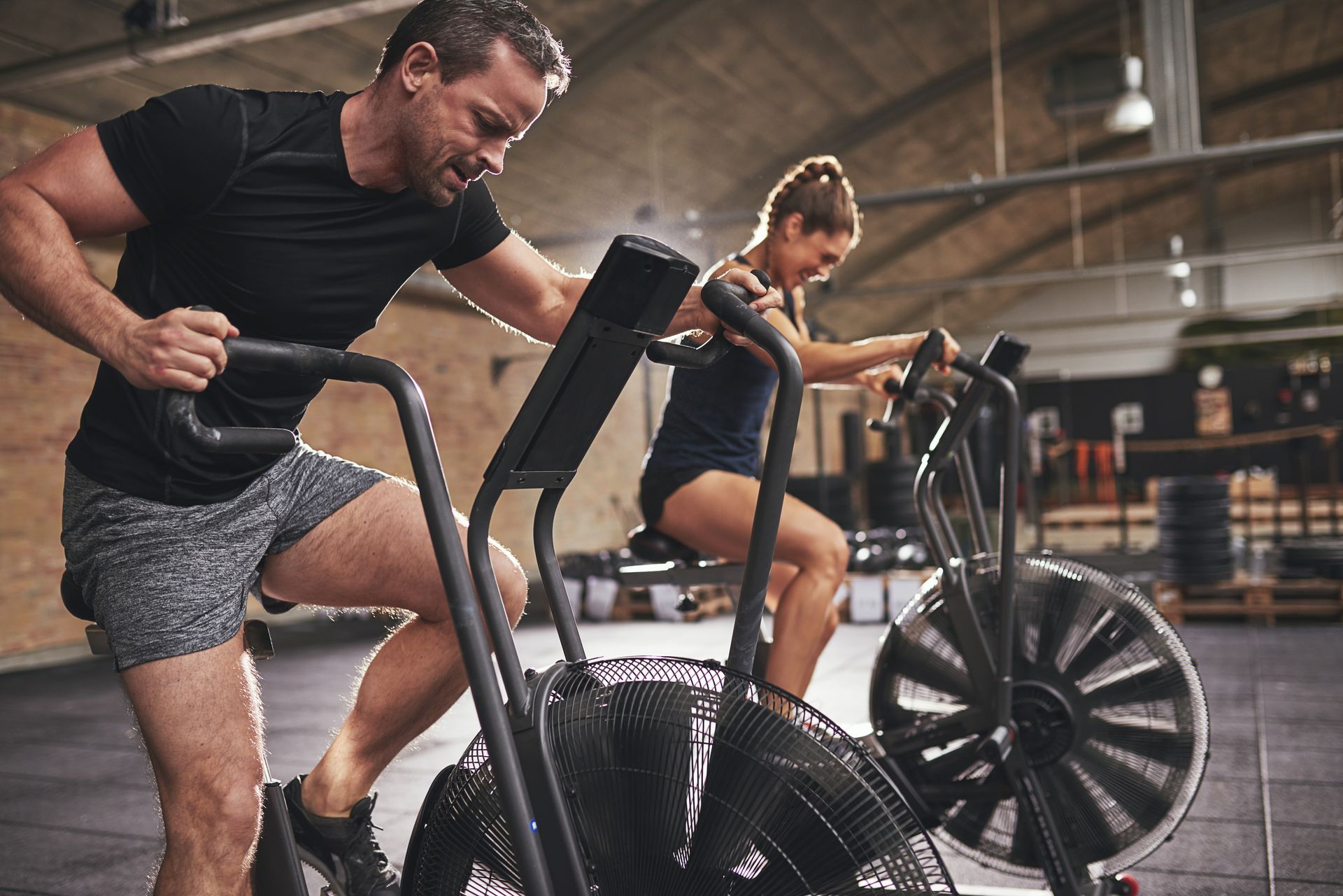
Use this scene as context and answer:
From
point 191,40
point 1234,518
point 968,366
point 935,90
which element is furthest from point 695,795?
point 1234,518

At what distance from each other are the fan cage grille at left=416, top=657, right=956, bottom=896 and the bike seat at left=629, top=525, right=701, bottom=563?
1340mm

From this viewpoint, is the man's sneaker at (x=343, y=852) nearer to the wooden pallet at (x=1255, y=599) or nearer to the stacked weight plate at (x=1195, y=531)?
the wooden pallet at (x=1255, y=599)

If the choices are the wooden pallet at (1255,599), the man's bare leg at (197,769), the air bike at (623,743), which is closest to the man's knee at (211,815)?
the man's bare leg at (197,769)

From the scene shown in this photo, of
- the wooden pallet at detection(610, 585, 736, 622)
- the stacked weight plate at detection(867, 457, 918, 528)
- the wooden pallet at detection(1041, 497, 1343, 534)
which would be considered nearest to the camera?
the wooden pallet at detection(610, 585, 736, 622)

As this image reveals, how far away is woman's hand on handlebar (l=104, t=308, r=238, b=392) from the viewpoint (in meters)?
1.04

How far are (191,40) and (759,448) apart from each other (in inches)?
162

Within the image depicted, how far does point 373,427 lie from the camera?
28.9ft

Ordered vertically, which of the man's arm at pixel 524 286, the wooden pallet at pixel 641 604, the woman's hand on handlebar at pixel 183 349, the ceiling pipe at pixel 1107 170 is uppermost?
the ceiling pipe at pixel 1107 170

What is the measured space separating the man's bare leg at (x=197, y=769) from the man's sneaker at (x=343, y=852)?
19 centimetres

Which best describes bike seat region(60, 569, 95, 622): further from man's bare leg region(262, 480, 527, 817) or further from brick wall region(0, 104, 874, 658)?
brick wall region(0, 104, 874, 658)

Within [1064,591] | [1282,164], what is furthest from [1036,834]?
[1282,164]

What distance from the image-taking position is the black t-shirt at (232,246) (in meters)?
1.30

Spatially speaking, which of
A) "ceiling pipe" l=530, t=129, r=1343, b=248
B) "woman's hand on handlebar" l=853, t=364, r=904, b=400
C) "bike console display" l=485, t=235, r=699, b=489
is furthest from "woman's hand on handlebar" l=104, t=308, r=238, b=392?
"ceiling pipe" l=530, t=129, r=1343, b=248

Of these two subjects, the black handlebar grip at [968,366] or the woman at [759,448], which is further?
the woman at [759,448]
